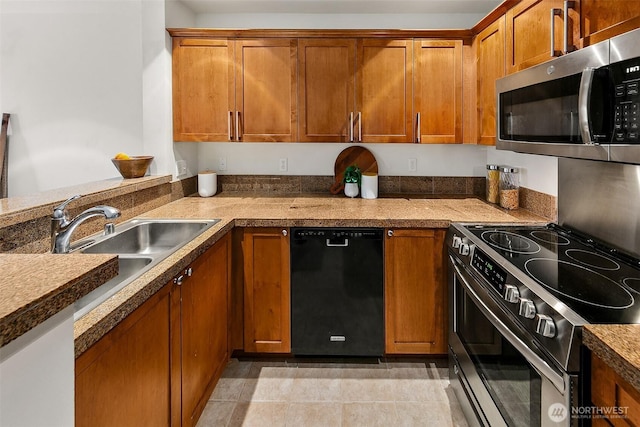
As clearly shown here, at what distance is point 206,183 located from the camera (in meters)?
3.27

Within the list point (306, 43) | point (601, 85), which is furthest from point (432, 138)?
point (601, 85)

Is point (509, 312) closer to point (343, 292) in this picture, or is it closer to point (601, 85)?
point (601, 85)

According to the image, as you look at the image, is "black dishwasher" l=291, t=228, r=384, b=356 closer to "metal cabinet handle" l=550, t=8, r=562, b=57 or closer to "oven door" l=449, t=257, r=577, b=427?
"oven door" l=449, t=257, r=577, b=427

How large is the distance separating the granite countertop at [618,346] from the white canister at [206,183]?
2643 millimetres

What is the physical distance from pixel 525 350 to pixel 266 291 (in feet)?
5.20

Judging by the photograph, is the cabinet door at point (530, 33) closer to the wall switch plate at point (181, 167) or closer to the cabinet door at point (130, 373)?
the cabinet door at point (130, 373)

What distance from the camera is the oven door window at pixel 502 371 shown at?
1.42 m

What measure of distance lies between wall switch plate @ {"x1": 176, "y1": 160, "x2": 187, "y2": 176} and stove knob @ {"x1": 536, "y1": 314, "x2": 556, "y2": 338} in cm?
252

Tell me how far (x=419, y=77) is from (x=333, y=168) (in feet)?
2.94

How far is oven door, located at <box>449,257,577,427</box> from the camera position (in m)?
1.28

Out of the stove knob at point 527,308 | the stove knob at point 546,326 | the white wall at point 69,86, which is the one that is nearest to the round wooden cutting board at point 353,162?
Answer: the white wall at point 69,86

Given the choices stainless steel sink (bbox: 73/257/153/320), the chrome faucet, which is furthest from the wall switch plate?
the chrome faucet

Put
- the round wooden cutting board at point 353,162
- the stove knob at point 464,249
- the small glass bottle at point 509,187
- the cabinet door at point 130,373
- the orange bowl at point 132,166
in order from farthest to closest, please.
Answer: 1. the round wooden cutting board at point 353,162
2. the small glass bottle at point 509,187
3. the orange bowl at point 132,166
4. the stove knob at point 464,249
5. the cabinet door at point 130,373

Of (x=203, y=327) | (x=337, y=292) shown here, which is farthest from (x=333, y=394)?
(x=203, y=327)
